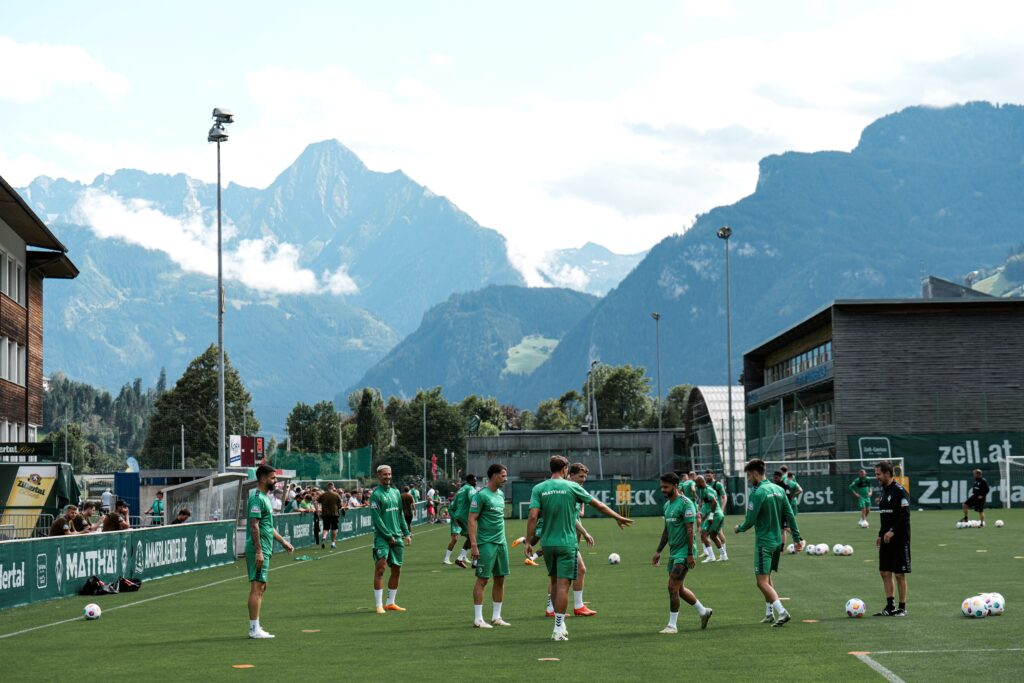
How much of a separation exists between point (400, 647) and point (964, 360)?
59217 mm

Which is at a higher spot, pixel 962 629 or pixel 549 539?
pixel 549 539

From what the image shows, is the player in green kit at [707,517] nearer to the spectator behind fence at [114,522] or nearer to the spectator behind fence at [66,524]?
the spectator behind fence at [114,522]

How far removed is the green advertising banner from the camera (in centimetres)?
5634

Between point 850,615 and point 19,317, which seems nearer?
point 850,615

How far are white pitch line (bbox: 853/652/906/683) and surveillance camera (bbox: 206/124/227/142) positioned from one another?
99.4 ft

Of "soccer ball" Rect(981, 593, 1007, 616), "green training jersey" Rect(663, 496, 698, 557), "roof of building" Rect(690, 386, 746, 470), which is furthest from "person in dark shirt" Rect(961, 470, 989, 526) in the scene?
"roof of building" Rect(690, 386, 746, 470)

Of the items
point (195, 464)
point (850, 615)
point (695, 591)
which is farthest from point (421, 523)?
point (195, 464)

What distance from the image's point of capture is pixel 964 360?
2697 inches

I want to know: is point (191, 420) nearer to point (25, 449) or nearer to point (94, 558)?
point (25, 449)

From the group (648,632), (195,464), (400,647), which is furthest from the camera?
(195,464)

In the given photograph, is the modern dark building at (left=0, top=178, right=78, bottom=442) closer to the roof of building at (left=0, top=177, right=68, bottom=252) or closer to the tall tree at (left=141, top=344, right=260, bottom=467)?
the roof of building at (left=0, top=177, right=68, bottom=252)

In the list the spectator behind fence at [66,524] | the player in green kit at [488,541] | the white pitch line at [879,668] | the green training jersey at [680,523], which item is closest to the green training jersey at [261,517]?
the player in green kit at [488,541]

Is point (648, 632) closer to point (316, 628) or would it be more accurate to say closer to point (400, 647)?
point (400, 647)

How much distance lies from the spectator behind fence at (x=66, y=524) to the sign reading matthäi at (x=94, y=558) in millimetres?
800
